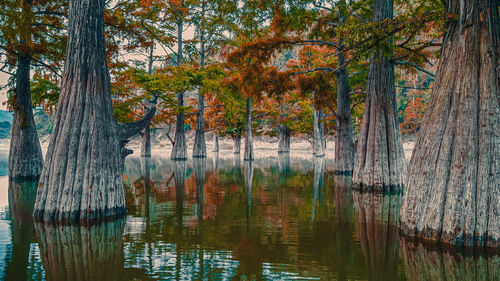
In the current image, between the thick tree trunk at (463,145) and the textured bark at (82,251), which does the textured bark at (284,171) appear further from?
Result: the textured bark at (82,251)

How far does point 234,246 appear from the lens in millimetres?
7055

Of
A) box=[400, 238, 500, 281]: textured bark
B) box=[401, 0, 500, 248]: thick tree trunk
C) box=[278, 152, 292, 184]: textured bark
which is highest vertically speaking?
box=[401, 0, 500, 248]: thick tree trunk

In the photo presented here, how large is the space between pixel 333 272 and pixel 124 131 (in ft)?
23.2

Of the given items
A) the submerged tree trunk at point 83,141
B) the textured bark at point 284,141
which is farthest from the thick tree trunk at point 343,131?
the textured bark at point 284,141

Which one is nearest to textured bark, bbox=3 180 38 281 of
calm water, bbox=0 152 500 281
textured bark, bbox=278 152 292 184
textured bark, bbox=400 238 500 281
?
calm water, bbox=0 152 500 281

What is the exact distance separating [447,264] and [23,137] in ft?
60.4

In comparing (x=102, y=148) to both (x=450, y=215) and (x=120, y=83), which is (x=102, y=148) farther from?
(x=120, y=83)

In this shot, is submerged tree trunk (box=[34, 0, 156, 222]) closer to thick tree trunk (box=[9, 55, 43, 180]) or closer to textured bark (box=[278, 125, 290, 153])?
thick tree trunk (box=[9, 55, 43, 180])

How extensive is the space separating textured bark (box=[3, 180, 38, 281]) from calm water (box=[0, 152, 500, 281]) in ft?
0.06

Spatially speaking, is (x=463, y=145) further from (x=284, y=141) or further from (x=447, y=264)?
(x=284, y=141)

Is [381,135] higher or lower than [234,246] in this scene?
higher

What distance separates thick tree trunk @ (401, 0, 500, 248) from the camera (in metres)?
6.59

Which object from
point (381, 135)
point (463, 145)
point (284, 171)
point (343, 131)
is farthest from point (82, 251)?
point (284, 171)

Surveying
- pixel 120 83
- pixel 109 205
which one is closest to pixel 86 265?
pixel 109 205
